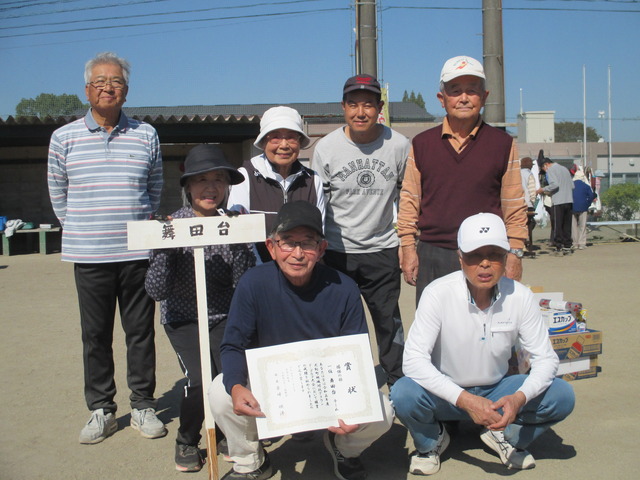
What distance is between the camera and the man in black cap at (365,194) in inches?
167

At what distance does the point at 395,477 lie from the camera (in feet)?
11.4

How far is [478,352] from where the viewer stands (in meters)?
3.48

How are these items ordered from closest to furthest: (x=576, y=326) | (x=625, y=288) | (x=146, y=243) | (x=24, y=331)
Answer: (x=146, y=243), (x=576, y=326), (x=24, y=331), (x=625, y=288)

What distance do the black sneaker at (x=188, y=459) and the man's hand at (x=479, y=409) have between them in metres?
1.47

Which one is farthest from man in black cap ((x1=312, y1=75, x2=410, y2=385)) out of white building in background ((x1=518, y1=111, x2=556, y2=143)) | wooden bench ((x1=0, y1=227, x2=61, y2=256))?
white building in background ((x1=518, y1=111, x2=556, y2=143))

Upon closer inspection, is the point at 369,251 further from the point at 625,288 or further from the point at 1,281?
the point at 1,281

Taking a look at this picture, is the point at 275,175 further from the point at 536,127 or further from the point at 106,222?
the point at 536,127

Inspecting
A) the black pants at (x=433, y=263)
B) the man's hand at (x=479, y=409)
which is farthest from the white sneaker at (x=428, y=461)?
the black pants at (x=433, y=263)

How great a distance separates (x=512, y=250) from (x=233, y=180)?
5.52 ft

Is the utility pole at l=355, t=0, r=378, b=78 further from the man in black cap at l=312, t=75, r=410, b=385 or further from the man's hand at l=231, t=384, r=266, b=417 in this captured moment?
the man's hand at l=231, t=384, r=266, b=417

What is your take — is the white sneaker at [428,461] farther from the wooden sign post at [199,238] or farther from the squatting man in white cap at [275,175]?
the squatting man in white cap at [275,175]

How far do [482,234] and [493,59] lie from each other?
729 cm

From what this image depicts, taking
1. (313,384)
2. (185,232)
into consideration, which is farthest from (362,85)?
(313,384)

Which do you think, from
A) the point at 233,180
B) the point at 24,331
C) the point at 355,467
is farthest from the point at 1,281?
the point at 355,467
